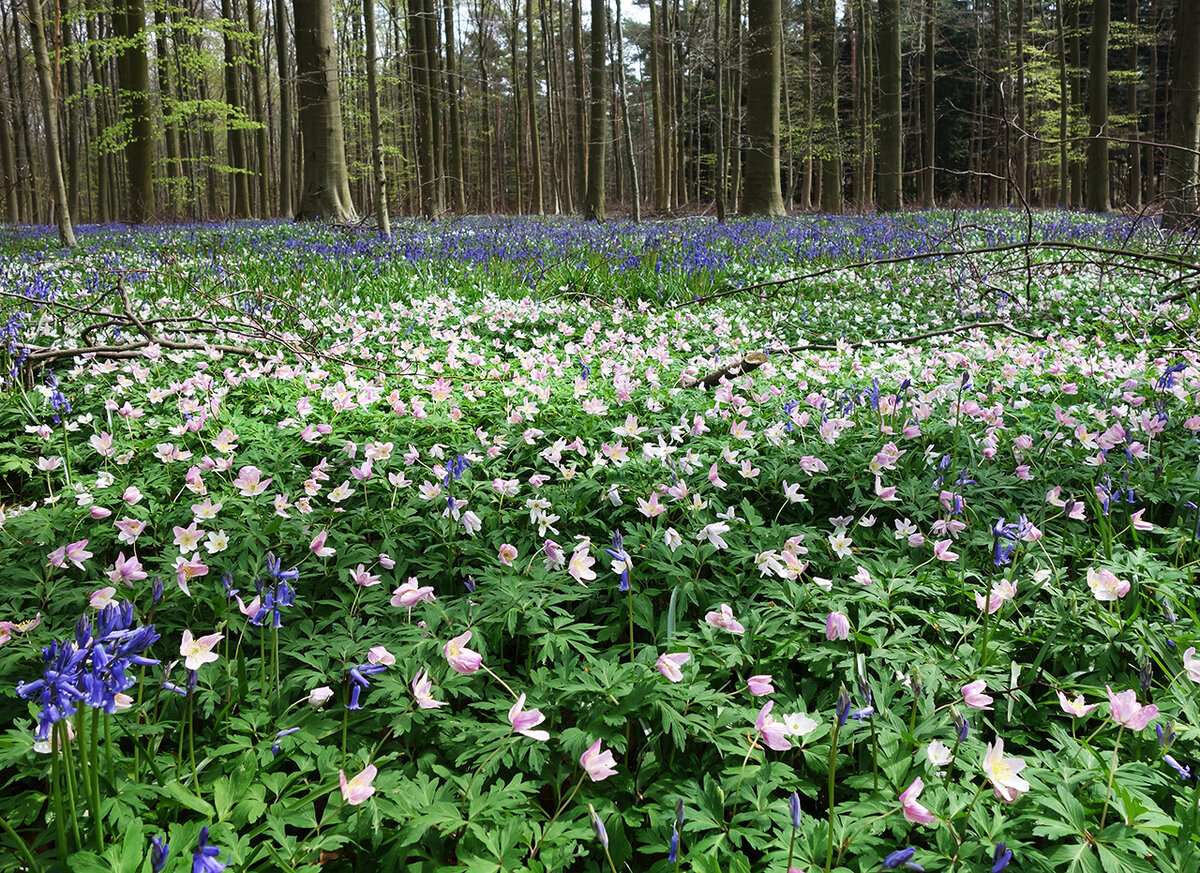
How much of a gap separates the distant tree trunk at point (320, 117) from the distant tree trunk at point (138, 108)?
6.63m

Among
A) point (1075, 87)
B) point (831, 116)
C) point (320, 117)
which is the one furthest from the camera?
Result: point (1075, 87)

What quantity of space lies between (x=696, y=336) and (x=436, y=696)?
4.18 metres

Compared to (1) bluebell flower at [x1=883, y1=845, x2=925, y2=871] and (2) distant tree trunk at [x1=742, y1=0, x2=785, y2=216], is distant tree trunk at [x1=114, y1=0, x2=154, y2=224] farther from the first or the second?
(1) bluebell flower at [x1=883, y1=845, x2=925, y2=871]

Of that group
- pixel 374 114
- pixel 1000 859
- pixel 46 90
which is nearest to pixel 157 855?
pixel 1000 859

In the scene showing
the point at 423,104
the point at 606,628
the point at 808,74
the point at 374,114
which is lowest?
the point at 606,628

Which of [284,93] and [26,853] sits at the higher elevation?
[284,93]

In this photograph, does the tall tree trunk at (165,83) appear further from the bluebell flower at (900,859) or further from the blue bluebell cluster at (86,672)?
the bluebell flower at (900,859)

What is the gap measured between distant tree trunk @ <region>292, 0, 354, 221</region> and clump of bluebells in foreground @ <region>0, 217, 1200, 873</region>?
1024 centimetres

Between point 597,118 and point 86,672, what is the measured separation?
1729cm

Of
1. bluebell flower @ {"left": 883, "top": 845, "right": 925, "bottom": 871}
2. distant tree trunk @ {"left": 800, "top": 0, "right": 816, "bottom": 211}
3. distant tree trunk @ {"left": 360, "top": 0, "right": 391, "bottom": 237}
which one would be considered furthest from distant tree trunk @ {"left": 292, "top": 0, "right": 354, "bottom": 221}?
distant tree trunk @ {"left": 800, "top": 0, "right": 816, "bottom": 211}

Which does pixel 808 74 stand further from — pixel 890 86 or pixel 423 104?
pixel 423 104

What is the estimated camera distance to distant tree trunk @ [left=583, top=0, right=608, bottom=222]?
15.8 metres

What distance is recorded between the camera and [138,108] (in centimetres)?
1695

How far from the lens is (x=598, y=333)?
5367 mm
